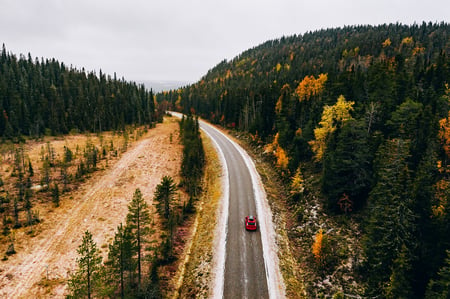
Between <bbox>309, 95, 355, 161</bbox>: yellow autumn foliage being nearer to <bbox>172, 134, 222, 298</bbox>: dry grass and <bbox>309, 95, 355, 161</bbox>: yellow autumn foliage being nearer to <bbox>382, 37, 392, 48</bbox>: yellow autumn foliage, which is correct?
<bbox>172, 134, 222, 298</bbox>: dry grass

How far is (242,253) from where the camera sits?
23.9 meters

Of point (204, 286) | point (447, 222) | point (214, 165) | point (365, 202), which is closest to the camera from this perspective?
point (447, 222)

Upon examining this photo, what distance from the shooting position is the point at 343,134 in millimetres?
29188

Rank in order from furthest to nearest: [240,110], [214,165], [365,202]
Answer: [240,110] → [214,165] → [365,202]

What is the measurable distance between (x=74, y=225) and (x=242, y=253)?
73.8 ft

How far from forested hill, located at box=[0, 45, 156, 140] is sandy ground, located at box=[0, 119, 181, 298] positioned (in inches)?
1814

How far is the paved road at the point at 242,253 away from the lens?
1972 cm

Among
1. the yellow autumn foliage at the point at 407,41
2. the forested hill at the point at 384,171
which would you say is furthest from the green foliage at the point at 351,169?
the yellow autumn foliage at the point at 407,41

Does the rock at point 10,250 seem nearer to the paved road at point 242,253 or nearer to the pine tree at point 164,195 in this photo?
the pine tree at point 164,195

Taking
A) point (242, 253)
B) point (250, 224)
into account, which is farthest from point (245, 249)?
point (250, 224)

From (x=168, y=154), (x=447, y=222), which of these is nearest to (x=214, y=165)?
(x=168, y=154)

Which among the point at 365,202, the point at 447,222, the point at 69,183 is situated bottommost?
the point at 69,183

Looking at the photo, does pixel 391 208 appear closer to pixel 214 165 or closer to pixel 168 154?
pixel 214 165

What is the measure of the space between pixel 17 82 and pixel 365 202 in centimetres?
13434
